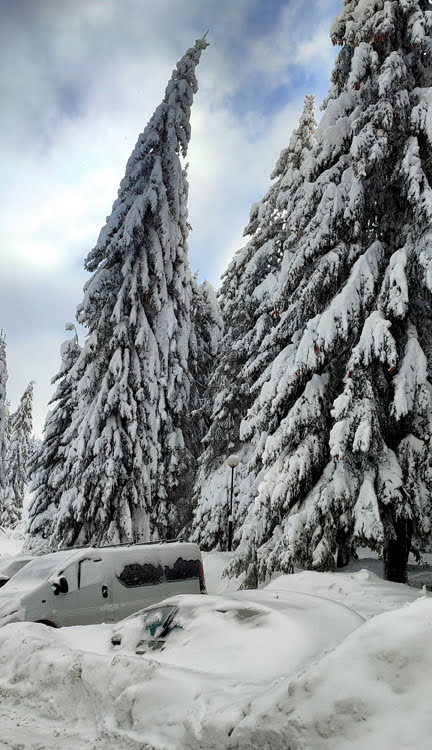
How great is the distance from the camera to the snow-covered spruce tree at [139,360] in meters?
18.1

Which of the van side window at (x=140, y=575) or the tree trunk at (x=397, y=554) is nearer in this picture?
the van side window at (x=140, y=575)

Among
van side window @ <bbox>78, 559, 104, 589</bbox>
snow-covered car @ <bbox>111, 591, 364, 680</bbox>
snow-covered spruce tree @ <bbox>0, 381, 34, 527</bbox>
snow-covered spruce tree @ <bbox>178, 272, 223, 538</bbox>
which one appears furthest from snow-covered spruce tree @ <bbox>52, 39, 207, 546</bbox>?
snow-covered spruce tree @ <bbox>0, 381, 34, 527</bbox>

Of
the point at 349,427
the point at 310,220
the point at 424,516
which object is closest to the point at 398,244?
the point at 310,220

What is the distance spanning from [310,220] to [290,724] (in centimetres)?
1098

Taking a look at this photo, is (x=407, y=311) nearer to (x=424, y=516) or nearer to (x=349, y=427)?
(x=349, y=427)

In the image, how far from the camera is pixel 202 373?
2562cm

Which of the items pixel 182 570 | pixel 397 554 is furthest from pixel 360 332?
pixel 182 570

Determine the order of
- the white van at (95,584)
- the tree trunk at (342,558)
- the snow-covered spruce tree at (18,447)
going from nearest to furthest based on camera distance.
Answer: the white van at (95,584) → the tree trunk at (342,558) → the snow-covered spruce tree at (18,447)

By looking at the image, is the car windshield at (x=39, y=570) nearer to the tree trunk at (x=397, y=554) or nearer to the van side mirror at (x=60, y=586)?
the van side mirror at (x=60, y=586)

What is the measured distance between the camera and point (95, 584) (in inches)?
350

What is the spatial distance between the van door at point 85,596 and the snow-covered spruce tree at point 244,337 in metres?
7.69

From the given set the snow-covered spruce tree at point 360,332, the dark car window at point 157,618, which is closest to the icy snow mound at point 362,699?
the dark car window at point 157,618

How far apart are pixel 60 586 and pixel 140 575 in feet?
5.09

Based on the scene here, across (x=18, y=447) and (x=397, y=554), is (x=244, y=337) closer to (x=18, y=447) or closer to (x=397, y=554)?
(x=397, y=554)
